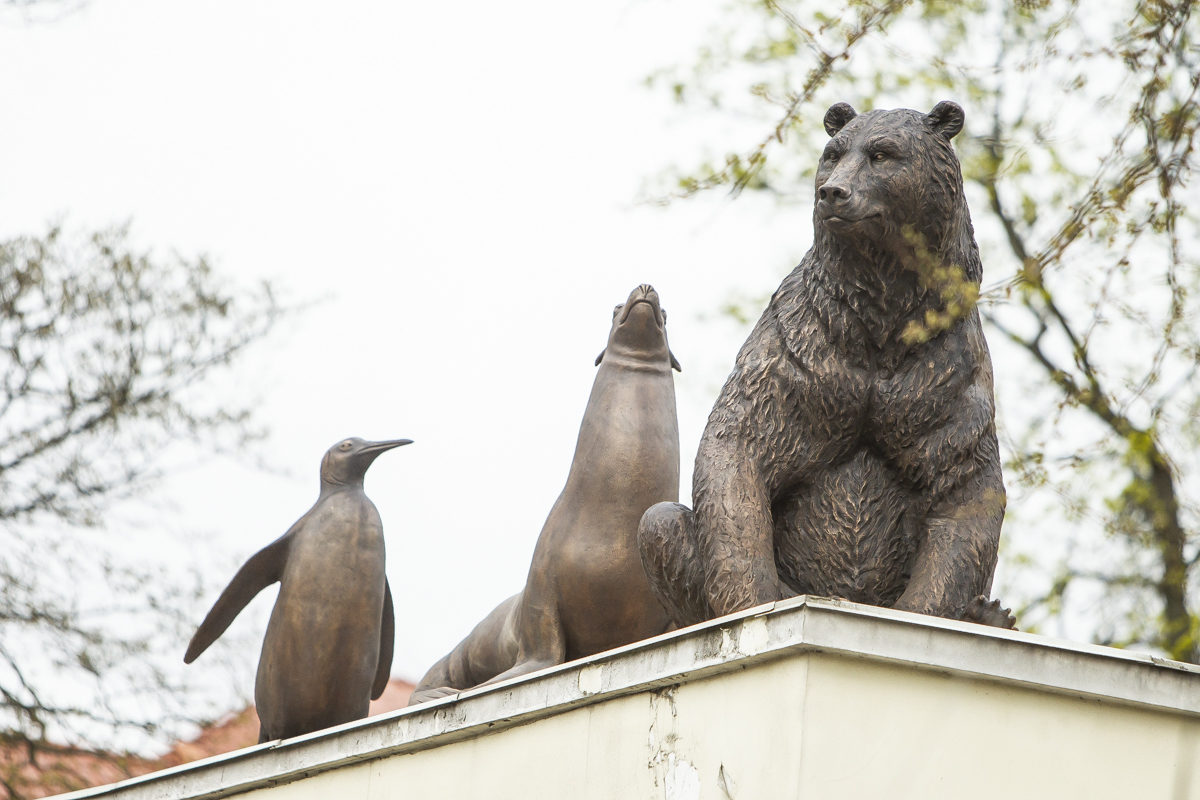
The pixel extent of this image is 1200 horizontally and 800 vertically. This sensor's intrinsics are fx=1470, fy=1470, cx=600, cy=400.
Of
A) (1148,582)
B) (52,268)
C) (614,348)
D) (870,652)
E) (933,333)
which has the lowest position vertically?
(870,652)

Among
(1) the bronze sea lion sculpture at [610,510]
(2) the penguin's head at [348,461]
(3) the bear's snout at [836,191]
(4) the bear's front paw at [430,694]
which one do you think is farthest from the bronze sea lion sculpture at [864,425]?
(2) the penguin's head at [348,461]

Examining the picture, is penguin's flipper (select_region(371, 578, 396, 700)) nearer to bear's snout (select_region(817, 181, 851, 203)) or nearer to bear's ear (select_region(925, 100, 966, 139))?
bear's snout (select_region(817, 181, 851, 203))

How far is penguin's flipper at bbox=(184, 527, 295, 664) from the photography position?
425cm

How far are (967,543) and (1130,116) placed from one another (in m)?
0.97

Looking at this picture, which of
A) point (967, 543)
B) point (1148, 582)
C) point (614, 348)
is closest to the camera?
point (967, 543)

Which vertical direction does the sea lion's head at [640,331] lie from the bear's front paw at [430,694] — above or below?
above

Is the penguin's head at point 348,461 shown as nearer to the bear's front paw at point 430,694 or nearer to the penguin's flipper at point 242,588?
the penguin's flipper at point 242,588

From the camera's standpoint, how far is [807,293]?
3238mm

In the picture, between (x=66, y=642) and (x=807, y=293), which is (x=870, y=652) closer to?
(x=807, y=293)

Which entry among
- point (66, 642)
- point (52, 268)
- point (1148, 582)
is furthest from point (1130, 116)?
point (52, 268)

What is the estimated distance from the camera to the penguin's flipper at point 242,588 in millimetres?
4254

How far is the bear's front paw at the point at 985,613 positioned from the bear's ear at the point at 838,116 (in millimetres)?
1109

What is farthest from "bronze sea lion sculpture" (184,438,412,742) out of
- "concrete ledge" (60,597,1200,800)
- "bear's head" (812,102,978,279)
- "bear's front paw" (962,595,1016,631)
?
"bear's front paw" (962,595,1016,631)

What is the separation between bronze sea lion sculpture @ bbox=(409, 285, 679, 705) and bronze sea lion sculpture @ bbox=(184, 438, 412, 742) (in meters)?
0.44
